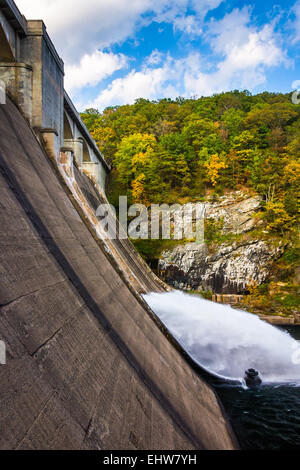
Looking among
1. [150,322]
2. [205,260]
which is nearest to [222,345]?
[150,322]

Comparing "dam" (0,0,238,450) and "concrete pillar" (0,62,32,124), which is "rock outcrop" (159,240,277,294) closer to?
"dam" (0,0,238,450)

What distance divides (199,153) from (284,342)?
19.6 meters

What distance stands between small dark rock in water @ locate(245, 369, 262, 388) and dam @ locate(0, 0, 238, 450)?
1509 mm

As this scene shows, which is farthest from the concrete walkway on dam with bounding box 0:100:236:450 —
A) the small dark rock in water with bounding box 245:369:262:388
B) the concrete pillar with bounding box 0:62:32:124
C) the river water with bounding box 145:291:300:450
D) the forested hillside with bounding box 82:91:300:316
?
the forested hillside with bounding box 82:91:300:316

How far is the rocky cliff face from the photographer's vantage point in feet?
61.1

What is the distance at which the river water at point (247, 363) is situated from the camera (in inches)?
240

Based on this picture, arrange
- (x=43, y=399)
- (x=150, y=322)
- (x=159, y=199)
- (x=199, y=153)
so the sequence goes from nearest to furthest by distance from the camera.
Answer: (x=43, y=399) → (x=150, y=322) → (x=159, y=199) → (x=199, y=153)

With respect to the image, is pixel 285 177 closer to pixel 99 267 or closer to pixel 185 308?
pixel 185 308

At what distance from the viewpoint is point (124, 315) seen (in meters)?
5.43

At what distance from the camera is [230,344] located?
911 centimetres

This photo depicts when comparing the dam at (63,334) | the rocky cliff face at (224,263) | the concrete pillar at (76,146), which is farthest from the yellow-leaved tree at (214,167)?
the dam at (63,334)

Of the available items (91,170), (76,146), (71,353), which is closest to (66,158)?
(76,146)

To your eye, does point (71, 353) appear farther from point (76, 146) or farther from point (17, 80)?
point (76, 146)

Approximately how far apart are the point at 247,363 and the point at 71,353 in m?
7.58
